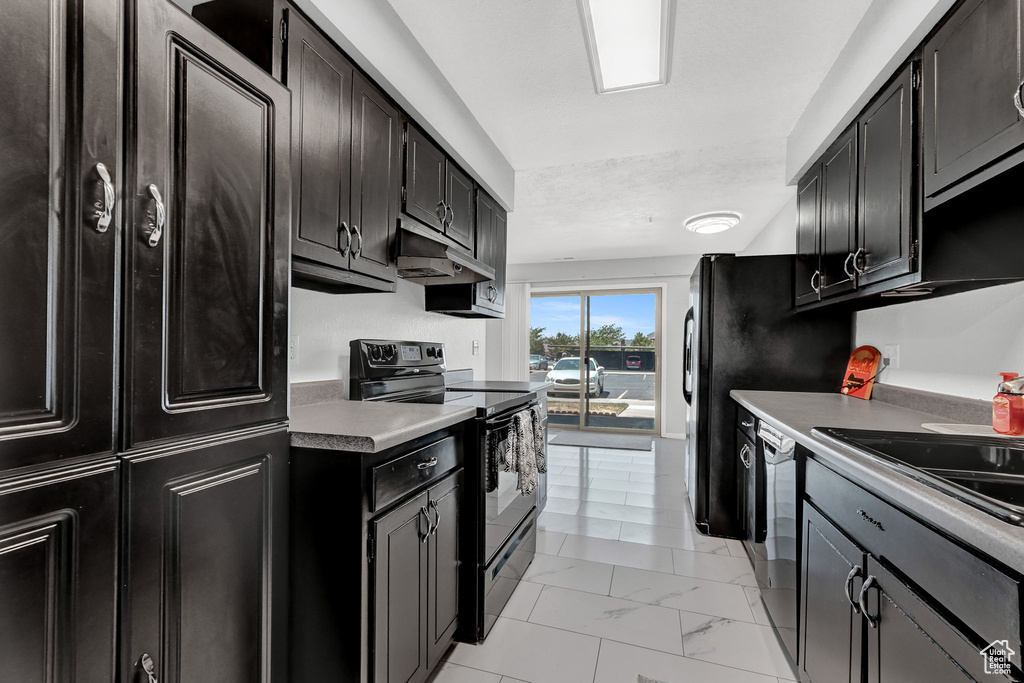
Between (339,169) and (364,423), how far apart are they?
92cm

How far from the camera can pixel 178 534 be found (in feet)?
2.93

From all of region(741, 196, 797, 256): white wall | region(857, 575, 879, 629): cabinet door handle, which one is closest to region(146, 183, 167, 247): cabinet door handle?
region(857, 575, 879, 629): cabinet door handle

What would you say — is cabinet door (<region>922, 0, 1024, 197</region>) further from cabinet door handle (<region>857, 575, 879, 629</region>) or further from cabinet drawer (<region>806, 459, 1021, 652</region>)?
cabinet door handle (<region>857, 575, 879, 629</region>)

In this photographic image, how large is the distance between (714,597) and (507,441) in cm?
129

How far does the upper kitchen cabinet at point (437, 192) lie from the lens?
6.88 feet

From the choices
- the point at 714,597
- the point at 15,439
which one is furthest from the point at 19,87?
the point at 714,597

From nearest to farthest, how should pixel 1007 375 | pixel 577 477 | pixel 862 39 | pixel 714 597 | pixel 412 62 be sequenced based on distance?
pixel 1007 375
pixel 862 39
pixel 412 62
pixel 714 597
pixel 577 477

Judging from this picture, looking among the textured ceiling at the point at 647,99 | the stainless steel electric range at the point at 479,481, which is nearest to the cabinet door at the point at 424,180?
the textured ceiling at the point at 647,99

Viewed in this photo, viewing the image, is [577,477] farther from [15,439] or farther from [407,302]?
[15,439]

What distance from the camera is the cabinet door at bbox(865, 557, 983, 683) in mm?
758

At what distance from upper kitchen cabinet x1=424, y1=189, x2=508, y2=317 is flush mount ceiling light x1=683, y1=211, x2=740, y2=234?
181 centimetres

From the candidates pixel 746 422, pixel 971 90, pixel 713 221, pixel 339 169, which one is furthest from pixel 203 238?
pixel 713 221

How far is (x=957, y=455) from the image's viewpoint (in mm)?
1257

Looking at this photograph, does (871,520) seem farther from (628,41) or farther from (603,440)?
(603,440)
